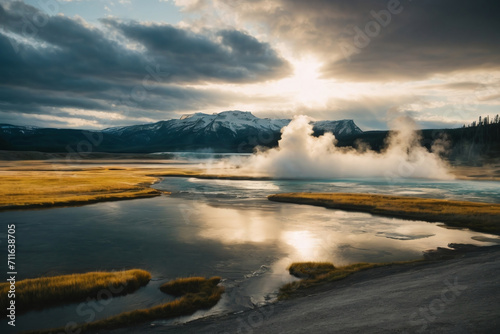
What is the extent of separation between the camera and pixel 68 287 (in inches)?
756

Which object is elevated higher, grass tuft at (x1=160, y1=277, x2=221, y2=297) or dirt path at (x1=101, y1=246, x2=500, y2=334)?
dirt path at (x1=101, y1=246, x2=500, y2=334)

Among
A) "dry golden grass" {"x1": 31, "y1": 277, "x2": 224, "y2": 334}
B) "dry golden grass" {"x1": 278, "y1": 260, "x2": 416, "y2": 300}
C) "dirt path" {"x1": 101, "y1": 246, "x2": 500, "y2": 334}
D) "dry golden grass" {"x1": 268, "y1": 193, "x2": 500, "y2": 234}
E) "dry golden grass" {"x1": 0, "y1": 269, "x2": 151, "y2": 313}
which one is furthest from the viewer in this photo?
"dry golden grass" {"x1": 268, "y1": 193, "x2": 500, "y2": 234}

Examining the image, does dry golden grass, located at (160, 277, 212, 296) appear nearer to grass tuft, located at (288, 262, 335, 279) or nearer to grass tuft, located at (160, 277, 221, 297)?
grass tuft, located at (160, 277, 221, 297)

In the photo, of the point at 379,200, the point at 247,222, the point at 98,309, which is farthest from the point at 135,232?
the point at 379,200

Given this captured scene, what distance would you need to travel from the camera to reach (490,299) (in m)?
13.2

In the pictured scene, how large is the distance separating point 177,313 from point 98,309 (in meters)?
4.32

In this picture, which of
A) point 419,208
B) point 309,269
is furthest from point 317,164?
point 309,269

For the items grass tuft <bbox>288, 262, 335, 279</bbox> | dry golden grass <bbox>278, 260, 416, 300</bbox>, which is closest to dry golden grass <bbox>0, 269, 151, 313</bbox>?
dry golden grass <bbox>278, 260, 416, 300</bbox>

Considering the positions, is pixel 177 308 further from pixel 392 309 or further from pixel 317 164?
pixel 317 164

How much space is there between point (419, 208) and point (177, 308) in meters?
44.2

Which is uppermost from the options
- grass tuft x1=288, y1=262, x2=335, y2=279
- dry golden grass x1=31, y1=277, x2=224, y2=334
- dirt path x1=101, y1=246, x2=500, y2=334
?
dirt path x1=101, y1=246, x2=500, y2=334

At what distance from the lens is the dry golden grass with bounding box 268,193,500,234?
40656mm

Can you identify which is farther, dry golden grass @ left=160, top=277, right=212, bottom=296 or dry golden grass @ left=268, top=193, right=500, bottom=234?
dry golden grass @ left=268, top=193, right=500, bottom=234

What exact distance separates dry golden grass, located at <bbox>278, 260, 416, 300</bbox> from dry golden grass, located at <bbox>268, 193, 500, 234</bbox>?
21.9 metres
